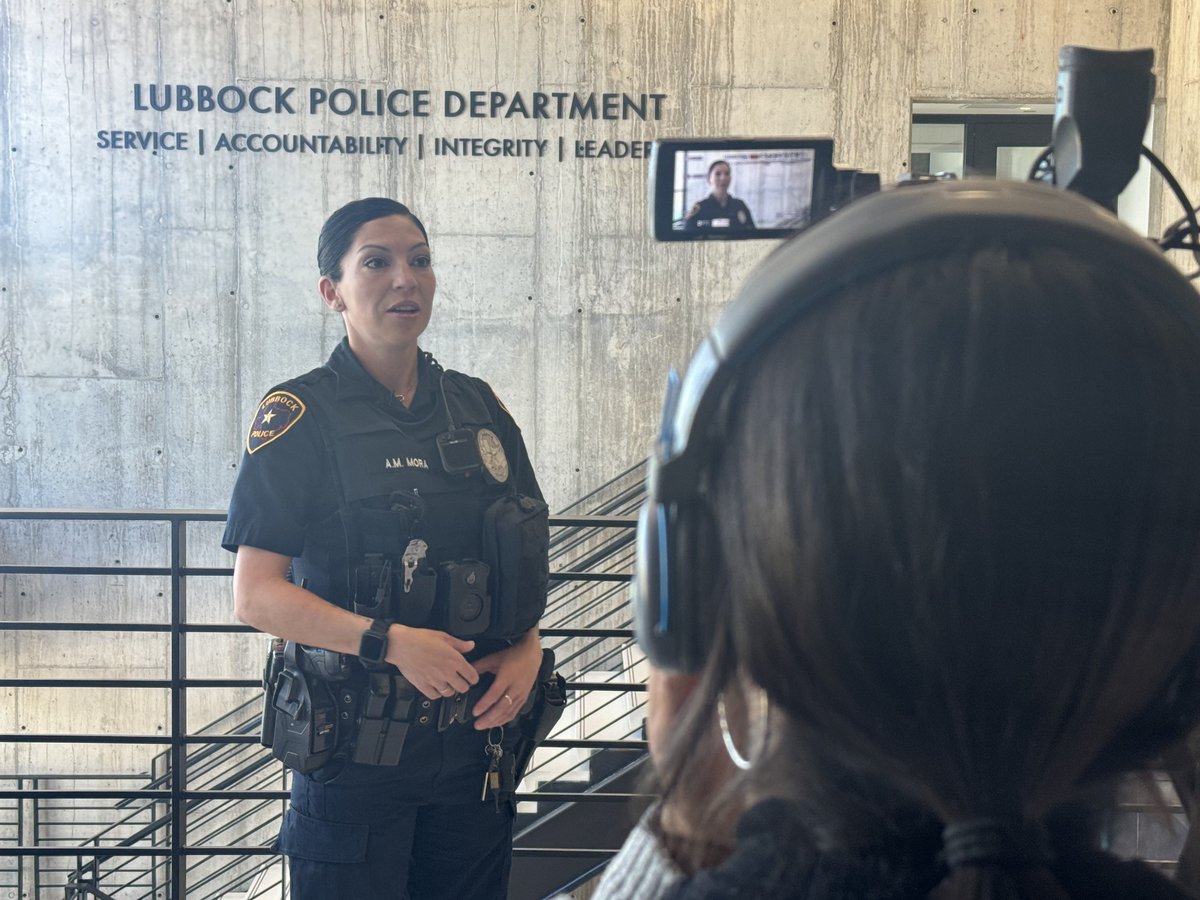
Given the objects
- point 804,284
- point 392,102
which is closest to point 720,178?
point 804,284

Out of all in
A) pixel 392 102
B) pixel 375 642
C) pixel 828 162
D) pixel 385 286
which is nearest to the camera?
pixel 828 162

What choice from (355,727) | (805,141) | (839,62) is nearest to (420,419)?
(355,727)

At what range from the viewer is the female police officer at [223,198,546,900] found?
1824 millimetres

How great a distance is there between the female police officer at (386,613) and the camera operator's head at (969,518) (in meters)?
1.49

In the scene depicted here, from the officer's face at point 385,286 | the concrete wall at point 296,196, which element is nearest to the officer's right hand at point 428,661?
Result: the officer's face at point 385,286

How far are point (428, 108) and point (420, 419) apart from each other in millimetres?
3364

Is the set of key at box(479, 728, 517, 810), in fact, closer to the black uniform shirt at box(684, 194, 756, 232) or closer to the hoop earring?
the black uniform shirt at box(684, 194, 756, 232)

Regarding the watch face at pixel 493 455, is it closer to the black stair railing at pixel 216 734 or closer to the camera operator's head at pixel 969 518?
the camera operator's head at pixel 969 518

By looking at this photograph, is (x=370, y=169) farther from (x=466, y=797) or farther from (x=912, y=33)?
(x=466, y=797)

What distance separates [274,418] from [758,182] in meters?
1.40

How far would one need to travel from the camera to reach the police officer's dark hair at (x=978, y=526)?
38 centimetres

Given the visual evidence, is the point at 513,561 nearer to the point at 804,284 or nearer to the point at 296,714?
the point at 296,714

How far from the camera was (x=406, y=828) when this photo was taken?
6.12ft

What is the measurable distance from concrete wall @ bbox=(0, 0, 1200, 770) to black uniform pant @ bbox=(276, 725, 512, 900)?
3219 millimetres
